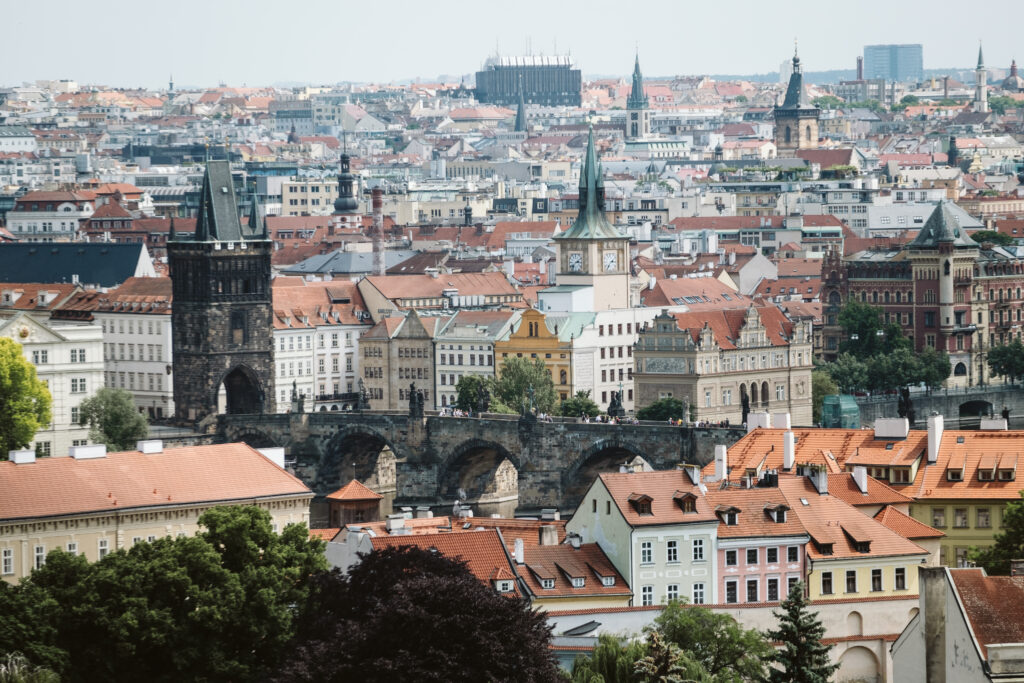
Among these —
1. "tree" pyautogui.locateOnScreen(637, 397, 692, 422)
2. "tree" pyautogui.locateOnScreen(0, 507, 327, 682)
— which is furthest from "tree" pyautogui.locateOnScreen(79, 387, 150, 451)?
"tree" pyautogui.locateOnScreen(0, 507, 327, 682)

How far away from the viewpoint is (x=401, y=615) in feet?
227

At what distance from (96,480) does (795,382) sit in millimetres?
68334

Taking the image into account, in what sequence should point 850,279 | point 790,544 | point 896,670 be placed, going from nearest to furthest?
1. point 896,670
2. point 790,544
3. point 850,279

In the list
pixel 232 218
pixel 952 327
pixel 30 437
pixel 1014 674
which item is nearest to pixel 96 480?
pixel 30 437

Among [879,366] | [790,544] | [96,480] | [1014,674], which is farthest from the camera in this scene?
[879,366]

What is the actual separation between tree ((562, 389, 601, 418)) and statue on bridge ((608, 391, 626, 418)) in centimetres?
85

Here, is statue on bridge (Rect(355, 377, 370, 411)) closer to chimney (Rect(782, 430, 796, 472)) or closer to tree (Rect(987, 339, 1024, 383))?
tree (Rect(987, 339, 1024, 383))

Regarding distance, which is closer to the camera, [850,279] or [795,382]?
[795,382]

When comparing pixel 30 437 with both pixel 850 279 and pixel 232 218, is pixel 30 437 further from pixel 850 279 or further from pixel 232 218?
pixel 850 279

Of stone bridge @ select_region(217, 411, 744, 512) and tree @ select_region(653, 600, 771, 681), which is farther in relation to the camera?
stone bridge @ select_region(217, 411, 744, 512)

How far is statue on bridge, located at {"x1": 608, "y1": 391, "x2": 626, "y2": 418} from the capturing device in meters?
140

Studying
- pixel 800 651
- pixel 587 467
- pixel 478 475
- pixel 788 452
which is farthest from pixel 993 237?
pixel 800 651

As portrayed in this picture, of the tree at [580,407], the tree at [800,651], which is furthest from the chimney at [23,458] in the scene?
the tree at [580,407]

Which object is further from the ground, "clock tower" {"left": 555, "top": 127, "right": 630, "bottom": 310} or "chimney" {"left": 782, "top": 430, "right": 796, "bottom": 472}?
"clock tower" {"left": 555, "top": 127, "right": 630, "bottom": 310}
